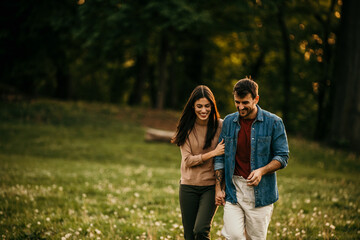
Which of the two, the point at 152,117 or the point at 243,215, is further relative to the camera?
the point at 152,117

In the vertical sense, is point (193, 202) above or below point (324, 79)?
below

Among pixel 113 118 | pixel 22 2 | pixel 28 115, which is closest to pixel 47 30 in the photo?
pixel 22 2

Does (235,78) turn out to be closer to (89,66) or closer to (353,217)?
(89,66)

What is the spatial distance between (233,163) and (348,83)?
15.9 meters

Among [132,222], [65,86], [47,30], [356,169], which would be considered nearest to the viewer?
[132,222]

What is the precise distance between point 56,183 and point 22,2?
17.3 meters

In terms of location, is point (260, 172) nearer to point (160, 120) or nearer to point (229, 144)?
point (229, 144)

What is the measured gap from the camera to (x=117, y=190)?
7.70 meters

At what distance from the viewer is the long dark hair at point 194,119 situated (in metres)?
3.96

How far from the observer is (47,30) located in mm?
22891

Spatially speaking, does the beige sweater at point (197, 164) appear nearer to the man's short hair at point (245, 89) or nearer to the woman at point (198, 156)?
the woman at point (198, 156)

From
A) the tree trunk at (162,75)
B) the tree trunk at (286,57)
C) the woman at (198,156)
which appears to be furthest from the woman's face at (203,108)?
the tree trunk at (286,57)

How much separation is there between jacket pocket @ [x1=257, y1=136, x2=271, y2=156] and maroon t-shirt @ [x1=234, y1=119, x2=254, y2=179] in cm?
13

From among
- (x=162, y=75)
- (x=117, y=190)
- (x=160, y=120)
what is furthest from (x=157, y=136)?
(x=117, y=190)
